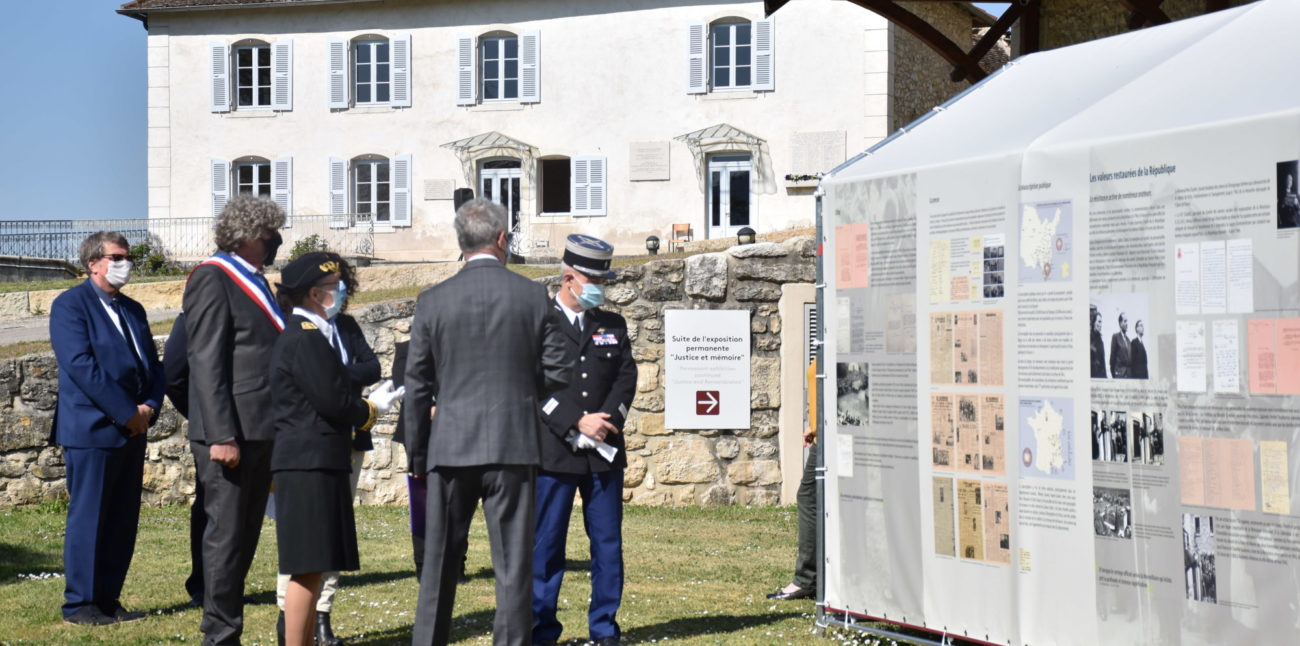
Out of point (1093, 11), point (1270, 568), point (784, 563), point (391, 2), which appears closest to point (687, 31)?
point (391, 2)

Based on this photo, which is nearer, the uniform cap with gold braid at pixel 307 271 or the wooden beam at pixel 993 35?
the uniform cap with gold braid at pixel 307 271

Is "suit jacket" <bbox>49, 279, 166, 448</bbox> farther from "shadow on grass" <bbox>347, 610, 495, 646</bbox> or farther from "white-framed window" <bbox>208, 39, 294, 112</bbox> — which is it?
"white-framed window" <bbox>208, 39, 294, 112</bbox>

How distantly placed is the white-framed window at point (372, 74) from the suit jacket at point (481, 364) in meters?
27.4

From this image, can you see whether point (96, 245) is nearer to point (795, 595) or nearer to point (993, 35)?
point (795, 595)

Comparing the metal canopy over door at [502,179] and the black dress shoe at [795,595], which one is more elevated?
the metal canopy over door at [502,179]

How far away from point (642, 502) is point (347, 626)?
18.4 feet

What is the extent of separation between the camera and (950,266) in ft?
18.6

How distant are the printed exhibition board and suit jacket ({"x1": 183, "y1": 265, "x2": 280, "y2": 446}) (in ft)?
8.04

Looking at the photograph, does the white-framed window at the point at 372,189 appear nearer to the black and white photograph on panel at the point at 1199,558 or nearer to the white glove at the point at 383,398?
the white glove at the point at 383,398

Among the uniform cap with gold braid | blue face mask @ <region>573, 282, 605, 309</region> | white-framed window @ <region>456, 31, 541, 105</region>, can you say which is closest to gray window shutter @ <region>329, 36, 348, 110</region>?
white-framed window @ <region>456, 31, 541, 105</region>

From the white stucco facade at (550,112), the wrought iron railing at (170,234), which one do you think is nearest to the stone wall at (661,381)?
the white stucco facade at (550,112)

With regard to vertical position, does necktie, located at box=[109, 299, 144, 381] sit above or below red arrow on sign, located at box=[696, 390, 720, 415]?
above

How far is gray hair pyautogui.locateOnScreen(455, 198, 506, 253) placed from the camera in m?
5.29

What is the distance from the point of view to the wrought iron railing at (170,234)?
99.0ft
